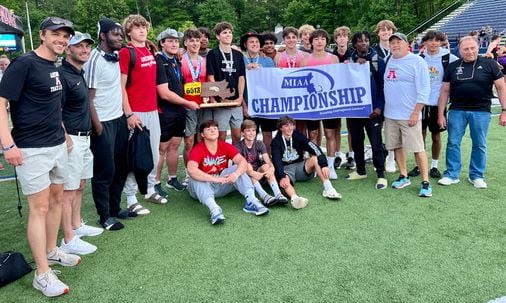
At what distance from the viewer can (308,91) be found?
19.5 ft

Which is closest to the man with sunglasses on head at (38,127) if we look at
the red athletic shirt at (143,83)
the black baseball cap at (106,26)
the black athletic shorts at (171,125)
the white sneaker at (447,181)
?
the black baseball cap at (106,26)

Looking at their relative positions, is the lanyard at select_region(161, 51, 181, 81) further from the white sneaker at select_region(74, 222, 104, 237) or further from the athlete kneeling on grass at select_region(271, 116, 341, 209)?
the white sneaker at select_region(74, 222, 104, 237)

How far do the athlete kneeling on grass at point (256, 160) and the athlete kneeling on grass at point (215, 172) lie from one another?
0.14 metres

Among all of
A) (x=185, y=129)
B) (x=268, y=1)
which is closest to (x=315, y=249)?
(x=185, y=129)

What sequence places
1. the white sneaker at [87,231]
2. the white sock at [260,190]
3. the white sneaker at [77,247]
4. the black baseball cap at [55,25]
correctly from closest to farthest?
the black baseball cap at [55,25], the white sneaker at [77,247], the white sneaker at [87,231], the white sock at [260,190]

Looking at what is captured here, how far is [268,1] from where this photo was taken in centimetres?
6644

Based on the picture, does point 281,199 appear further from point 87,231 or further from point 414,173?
point 414,173

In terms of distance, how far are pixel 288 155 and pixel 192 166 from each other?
1364 millimetres

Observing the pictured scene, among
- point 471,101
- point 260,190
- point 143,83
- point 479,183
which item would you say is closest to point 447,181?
point 479,183

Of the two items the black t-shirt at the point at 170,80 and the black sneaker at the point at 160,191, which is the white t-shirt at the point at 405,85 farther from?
the black sneaker at the point at 160,191

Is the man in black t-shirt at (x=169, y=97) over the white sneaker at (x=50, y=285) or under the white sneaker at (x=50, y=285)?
over

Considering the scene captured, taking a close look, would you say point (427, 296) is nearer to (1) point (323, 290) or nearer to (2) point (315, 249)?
(1) point (323, 290)

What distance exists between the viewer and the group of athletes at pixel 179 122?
9.71ft

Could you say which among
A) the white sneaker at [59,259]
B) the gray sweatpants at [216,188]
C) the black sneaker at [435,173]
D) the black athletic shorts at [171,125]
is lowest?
the black sneaker at [435,173]
